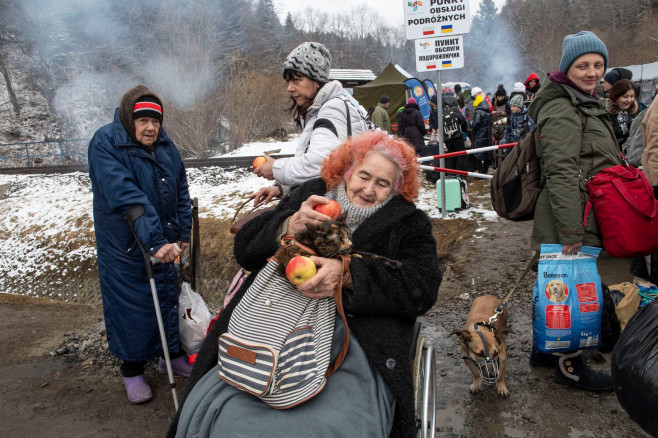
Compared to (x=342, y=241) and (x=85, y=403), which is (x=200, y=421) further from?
(x=85, y=403)

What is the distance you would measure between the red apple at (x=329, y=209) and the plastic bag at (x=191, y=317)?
1952 millimetres

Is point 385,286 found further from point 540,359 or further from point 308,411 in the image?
point 540,359

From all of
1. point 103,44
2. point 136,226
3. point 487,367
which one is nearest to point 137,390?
point 136,226

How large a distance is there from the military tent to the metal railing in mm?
11791

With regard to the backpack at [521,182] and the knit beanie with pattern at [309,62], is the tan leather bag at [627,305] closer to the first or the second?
the backpack at [521,182]

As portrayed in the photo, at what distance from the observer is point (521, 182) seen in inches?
126

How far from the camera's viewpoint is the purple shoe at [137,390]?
351 cm

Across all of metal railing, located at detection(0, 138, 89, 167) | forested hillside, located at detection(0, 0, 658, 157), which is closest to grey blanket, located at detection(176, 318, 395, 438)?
forested hillside, located at detection(0, 0, 658, 157)

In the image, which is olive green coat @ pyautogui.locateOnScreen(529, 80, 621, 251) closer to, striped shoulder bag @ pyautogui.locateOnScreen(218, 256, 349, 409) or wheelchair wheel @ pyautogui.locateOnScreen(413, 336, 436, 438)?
wheelchair wheel @ pyautogui.locateOnScreen(413, 336, 436, 438)

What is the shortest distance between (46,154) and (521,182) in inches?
764

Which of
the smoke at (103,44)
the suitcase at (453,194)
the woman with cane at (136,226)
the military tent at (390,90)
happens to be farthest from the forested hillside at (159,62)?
the woman with cane at (136,226)

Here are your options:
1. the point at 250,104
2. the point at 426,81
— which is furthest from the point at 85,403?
the point at 426,81

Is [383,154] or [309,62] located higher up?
[309,62]

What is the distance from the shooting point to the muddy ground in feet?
9.48
